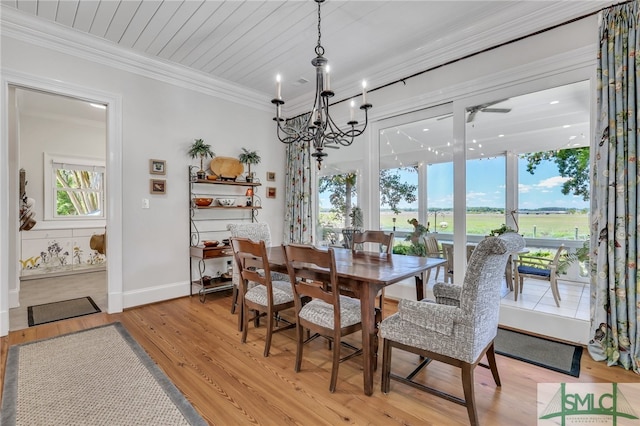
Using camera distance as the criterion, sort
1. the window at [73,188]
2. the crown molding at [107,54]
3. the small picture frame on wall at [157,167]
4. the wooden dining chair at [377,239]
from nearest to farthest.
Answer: the crown molding at [107,54] < the wooden dining chair at [377,239] < the small picture frame on wall at [157,167] < the window at [73,188]

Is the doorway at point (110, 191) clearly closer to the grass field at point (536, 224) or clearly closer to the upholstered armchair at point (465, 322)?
the upholstered armchair at point (465, 322)

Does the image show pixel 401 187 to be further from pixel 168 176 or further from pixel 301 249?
pixel 168 176

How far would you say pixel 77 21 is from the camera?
3.04 meters

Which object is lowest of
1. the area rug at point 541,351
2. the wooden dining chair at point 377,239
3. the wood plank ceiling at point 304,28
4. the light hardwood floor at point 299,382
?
the light hardwood floor at point 299,382

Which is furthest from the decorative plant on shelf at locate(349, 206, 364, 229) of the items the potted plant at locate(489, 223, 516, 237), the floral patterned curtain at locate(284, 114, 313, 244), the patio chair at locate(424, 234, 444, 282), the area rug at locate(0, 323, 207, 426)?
the area rug at locate(0, 323, 207, 426)

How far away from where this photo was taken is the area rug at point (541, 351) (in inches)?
91.2

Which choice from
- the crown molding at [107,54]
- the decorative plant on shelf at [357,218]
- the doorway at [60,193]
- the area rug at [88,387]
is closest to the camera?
the area rug at [88,387]

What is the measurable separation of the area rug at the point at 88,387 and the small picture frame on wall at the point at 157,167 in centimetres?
201

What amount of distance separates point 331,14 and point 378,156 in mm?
1855

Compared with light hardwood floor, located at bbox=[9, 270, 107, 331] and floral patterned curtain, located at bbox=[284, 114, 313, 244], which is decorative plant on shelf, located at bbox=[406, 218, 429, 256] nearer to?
floral patterned curtain, located at bbox=[284, 114, 313, 244]

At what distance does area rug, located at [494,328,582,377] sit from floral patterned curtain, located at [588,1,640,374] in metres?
0.18

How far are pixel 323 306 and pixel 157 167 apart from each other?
2954 mm

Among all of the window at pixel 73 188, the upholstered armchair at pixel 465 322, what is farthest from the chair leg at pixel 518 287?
the window at pixel 73 188

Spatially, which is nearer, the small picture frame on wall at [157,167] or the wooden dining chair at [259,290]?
the wooden dining chair at [259,290]
